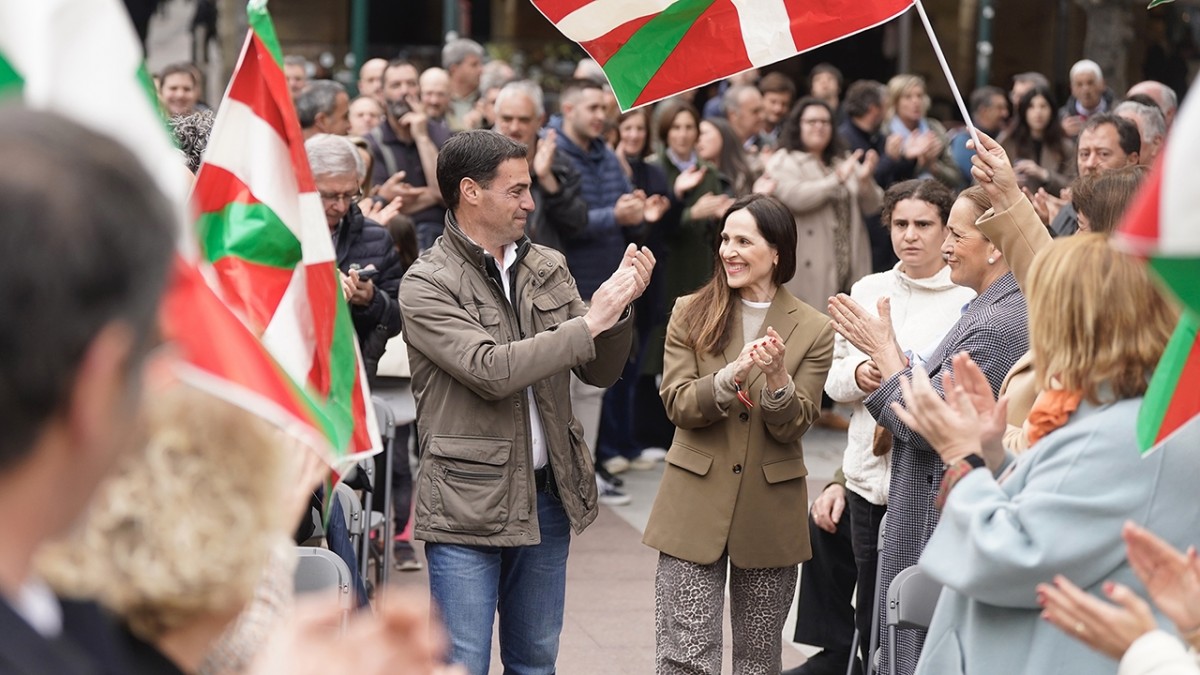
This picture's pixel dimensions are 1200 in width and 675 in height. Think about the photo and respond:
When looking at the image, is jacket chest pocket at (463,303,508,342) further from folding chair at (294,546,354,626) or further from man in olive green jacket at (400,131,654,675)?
folding chair at (294,546,354,626)

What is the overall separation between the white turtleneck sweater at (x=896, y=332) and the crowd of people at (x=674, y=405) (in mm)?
14

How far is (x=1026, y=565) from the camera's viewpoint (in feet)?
9.78

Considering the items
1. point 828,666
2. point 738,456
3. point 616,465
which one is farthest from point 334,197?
point 616,465

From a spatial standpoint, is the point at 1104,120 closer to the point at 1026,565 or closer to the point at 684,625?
the point at 684,625

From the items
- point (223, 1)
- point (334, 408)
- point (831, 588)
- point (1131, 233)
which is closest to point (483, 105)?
point (831, 588)

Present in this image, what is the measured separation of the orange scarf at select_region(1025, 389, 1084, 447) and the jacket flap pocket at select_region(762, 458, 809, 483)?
1934 millimetres

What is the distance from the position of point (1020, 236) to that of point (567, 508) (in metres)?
1.55

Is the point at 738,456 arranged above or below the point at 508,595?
above

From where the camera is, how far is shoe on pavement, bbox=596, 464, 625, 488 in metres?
8.91

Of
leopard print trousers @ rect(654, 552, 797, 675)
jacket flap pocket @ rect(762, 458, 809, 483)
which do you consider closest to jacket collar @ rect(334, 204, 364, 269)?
leopard print trousers @ rect(654, 552, 797, 675)

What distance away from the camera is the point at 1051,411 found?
3.13 meters

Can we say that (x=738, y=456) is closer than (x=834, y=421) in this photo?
Yes

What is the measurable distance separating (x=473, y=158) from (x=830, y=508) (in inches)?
71.7

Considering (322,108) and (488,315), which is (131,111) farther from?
(322,108)
